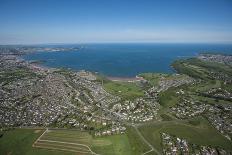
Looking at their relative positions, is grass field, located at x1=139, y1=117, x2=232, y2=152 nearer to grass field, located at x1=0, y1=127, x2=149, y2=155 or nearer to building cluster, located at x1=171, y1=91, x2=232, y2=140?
building cluster, located at x1=171, y1=91, x2=232, y2=140

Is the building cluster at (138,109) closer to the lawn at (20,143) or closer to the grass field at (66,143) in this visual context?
the grass field at (66,143)

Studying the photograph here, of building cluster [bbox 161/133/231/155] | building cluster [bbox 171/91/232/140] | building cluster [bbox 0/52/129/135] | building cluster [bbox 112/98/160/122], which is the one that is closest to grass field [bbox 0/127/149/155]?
building cluster [bbox 0/52/129/135]

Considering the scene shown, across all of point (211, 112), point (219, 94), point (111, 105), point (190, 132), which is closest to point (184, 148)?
point (190, 132)

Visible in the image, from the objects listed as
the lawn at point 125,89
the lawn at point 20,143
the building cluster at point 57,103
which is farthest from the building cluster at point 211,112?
the lawn at point 20,143

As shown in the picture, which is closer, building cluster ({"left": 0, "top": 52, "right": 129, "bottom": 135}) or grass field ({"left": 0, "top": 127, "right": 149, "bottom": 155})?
grass field ({"left": 0, "top": 127, "right": 149, "bottom": 155})

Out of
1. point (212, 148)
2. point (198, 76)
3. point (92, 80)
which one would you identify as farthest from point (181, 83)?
point (212, 148)

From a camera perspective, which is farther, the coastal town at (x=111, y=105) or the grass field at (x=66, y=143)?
the coastal town at (x=111, y=105)
